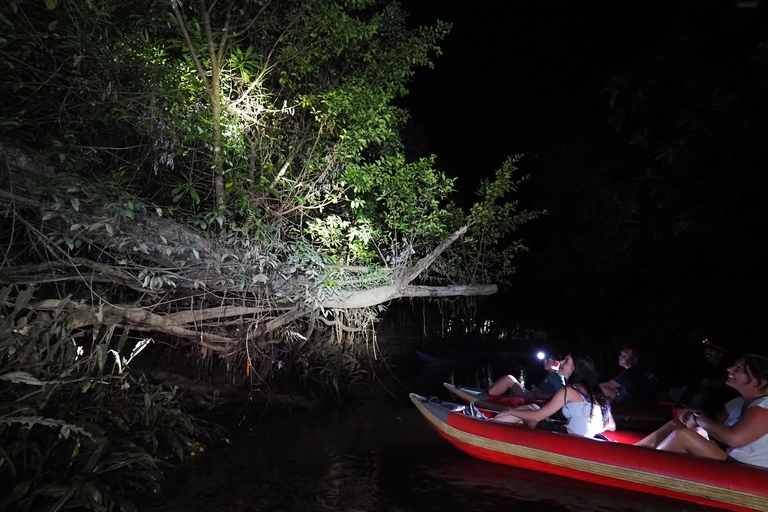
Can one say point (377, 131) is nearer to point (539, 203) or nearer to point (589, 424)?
point (589, 424)

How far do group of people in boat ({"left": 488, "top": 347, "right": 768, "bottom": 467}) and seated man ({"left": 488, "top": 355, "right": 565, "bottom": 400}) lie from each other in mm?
14

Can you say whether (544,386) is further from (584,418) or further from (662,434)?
(662,434)

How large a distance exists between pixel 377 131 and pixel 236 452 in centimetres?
466

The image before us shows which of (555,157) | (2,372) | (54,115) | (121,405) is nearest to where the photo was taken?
(2,372)

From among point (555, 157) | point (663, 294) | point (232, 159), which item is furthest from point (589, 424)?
point (555, 157)

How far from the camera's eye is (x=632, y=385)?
703 centimetres

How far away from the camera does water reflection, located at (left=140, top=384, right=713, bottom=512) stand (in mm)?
4453

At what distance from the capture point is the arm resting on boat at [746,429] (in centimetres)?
383

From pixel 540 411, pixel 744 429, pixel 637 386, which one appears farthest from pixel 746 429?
pixel 637 386

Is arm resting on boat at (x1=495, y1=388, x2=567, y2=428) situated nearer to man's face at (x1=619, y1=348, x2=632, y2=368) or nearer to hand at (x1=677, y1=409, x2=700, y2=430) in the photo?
hand at (x1=677, y1=409, x2=700, y2=430)

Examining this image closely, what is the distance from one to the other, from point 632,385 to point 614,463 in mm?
2823

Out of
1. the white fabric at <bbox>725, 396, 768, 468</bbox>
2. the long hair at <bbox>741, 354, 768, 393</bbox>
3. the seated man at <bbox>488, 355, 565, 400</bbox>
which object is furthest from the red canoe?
the seated man at <bbox>488, 355, 565, 400</bbox>

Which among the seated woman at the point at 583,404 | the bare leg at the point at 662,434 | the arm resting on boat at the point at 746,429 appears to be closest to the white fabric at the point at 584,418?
the seated woman at the point at 583,404

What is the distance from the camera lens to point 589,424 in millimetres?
5191
